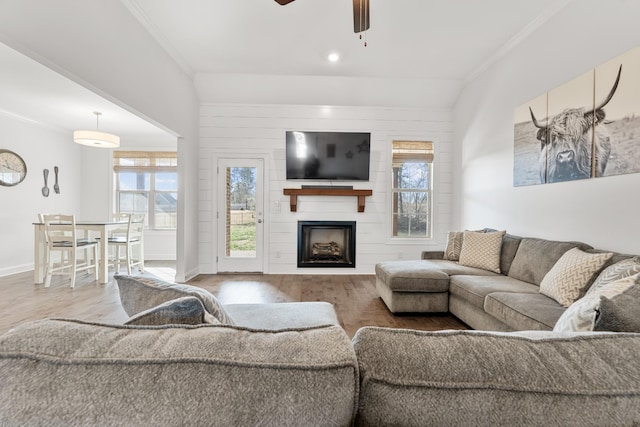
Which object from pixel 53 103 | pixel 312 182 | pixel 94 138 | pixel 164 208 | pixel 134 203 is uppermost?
pixel 53 103

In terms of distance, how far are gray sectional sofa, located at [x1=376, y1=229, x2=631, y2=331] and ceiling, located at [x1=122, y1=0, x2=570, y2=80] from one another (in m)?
2.34

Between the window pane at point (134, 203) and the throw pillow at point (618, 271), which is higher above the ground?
the window pane at point (134, 203)

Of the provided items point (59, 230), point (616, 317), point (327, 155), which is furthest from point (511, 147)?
point (59, 230)

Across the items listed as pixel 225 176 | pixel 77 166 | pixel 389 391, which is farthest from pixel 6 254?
pixel 389 391

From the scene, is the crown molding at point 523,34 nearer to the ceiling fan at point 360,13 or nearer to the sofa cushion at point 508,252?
the ceiling fan at point 360,13

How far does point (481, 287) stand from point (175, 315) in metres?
2.52

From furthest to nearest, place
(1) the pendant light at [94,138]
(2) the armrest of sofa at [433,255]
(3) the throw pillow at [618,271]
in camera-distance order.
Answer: (1) the pendant light at [94,138] → (2) the armrest of sofa at [433,255] → (3) the throw pillow at [618,271]

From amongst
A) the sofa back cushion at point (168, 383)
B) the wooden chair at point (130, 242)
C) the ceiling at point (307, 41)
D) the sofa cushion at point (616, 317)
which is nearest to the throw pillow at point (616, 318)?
the sofa cushion at point (616, 317)

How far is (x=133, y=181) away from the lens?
6.21 m

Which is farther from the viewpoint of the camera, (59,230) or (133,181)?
(133,181)

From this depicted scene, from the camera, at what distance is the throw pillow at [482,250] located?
3.09 metres

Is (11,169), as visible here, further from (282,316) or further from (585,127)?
(585,127)

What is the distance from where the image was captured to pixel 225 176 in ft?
15.6

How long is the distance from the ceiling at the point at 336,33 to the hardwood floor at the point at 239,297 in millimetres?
3111
